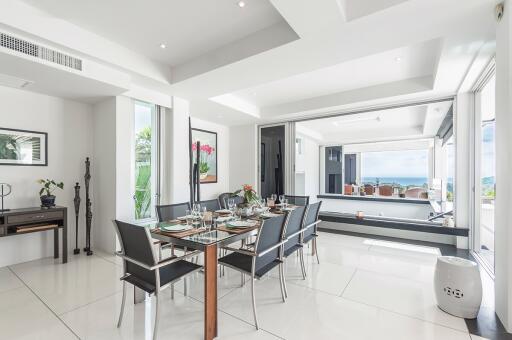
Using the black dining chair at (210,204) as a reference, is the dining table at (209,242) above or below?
below

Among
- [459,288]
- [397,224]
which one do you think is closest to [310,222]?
[459,288]

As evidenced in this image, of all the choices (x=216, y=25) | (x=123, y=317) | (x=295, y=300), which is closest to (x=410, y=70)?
(x=216, y=25)

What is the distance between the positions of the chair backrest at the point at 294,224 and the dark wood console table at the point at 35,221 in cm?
304

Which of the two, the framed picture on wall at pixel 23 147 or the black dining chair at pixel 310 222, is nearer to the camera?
the black dining chair at pixel 310 222

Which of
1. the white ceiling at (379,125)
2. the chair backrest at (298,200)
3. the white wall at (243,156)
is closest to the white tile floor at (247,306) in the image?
the chair backrest at (298,200)

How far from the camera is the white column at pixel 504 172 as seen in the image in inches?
72.3

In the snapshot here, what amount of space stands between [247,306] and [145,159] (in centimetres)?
299

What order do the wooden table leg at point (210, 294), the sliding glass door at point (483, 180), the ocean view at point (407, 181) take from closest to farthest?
the wooden table leg at point (210, 294)
the sliding glass door at point (483, 180)
the ocean view at point (407, 181)

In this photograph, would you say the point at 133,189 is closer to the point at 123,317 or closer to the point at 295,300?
the point at 123,317

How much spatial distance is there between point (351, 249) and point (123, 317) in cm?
325

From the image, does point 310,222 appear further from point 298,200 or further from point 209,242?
point 209,242

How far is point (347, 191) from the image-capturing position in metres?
8.16

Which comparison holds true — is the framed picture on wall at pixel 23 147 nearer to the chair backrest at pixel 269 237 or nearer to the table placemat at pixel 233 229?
the table placemat at pixel 233 229

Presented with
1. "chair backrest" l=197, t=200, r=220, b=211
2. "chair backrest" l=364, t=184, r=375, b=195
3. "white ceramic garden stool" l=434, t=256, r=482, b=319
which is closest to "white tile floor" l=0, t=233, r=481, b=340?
"white ceramic garden stool" l=434, t=256, r=482, b=319
